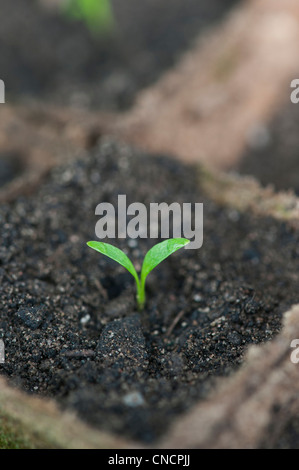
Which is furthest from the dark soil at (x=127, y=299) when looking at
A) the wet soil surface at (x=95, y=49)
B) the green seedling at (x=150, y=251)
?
the wet soil surface at (x=95, y=49)

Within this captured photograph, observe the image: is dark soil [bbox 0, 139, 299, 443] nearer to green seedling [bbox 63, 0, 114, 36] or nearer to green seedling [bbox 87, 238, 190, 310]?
green seedling [bbox 87, 238, 190, 310]

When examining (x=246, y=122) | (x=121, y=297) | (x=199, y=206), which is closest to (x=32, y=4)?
(x=246, y=122)

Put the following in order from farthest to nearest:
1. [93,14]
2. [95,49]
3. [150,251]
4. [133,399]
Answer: [95,49], [93,14], [150,251], [133,399]

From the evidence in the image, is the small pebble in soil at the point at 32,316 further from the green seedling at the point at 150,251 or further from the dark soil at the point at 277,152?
the dark soil at the point at 277,152

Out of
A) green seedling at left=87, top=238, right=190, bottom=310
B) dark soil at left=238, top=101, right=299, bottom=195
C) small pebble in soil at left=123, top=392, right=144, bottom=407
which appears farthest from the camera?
dark soil at left=238, top=101, right=299, bottom=195

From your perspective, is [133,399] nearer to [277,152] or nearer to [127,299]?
[127,299]

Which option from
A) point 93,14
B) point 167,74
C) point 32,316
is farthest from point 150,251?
point 93,14

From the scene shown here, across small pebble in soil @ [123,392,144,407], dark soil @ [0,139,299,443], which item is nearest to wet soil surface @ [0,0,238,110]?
dark soil @ [0,139,299,443]
